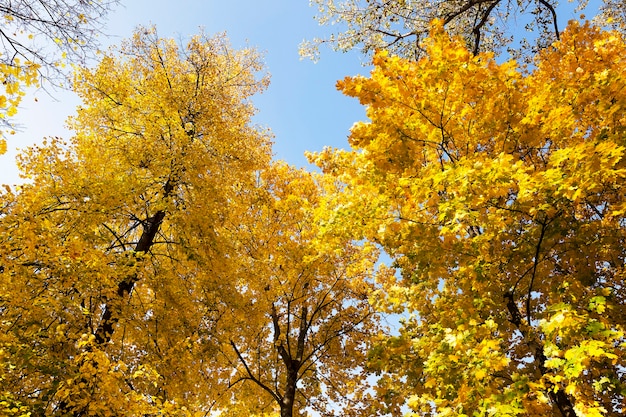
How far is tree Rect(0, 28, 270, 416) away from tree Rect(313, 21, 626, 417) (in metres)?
3.46

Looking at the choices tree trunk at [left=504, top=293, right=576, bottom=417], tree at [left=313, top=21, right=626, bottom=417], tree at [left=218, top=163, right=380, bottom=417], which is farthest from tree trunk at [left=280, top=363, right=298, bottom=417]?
tree trunk at [left=504, top=293, right=576, bottom=417]

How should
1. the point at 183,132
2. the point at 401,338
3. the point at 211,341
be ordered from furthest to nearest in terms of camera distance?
1. the point at 183,132
2. the point at 211,341
3. the point at 401,338

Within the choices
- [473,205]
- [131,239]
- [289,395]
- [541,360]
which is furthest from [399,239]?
[131,239]

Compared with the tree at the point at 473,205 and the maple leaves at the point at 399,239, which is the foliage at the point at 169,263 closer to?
the maple leaves at the point at 399,239

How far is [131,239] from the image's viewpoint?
11039 mm

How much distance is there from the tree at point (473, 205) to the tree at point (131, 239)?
346 cm

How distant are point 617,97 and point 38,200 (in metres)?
8.49

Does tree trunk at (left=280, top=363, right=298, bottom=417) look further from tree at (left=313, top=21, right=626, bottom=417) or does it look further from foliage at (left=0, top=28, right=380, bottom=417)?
tree at (left=313, top=21, right=626, bottom=417)

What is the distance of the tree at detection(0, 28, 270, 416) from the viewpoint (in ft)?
17.0

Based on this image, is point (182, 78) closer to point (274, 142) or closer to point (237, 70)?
point (237, 70)

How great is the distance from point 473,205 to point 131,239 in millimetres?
9651

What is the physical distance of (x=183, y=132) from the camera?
895 cm

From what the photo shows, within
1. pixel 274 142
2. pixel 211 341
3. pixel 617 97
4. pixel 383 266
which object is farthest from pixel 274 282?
pixel 617 97

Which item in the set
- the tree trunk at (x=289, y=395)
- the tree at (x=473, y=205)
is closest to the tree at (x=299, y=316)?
the tree trunk at (x=289, y=395)
